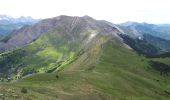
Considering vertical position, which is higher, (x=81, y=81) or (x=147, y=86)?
(x=81, y=81)

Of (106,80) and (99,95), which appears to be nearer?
(99,95)

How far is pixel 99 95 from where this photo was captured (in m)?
95.5

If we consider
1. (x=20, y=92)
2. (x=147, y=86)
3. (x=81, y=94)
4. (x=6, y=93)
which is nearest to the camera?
(x=6, y=93)

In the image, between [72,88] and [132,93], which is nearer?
[72,88]

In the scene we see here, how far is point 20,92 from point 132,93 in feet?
281

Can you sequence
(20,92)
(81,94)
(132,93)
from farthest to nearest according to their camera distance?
(132,93) < (81,94) < (20,92)

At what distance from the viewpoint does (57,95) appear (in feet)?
246

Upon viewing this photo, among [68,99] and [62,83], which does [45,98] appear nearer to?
[68,99]

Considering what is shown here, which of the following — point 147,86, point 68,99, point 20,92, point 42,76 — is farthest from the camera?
point 147,86

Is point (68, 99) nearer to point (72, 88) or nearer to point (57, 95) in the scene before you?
point (57, 95)

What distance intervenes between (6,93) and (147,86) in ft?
426

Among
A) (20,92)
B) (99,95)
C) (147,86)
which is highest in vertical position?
(20,92)

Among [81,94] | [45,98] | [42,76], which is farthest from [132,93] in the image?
[45,98]

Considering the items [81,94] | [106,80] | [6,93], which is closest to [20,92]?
[6,93]
